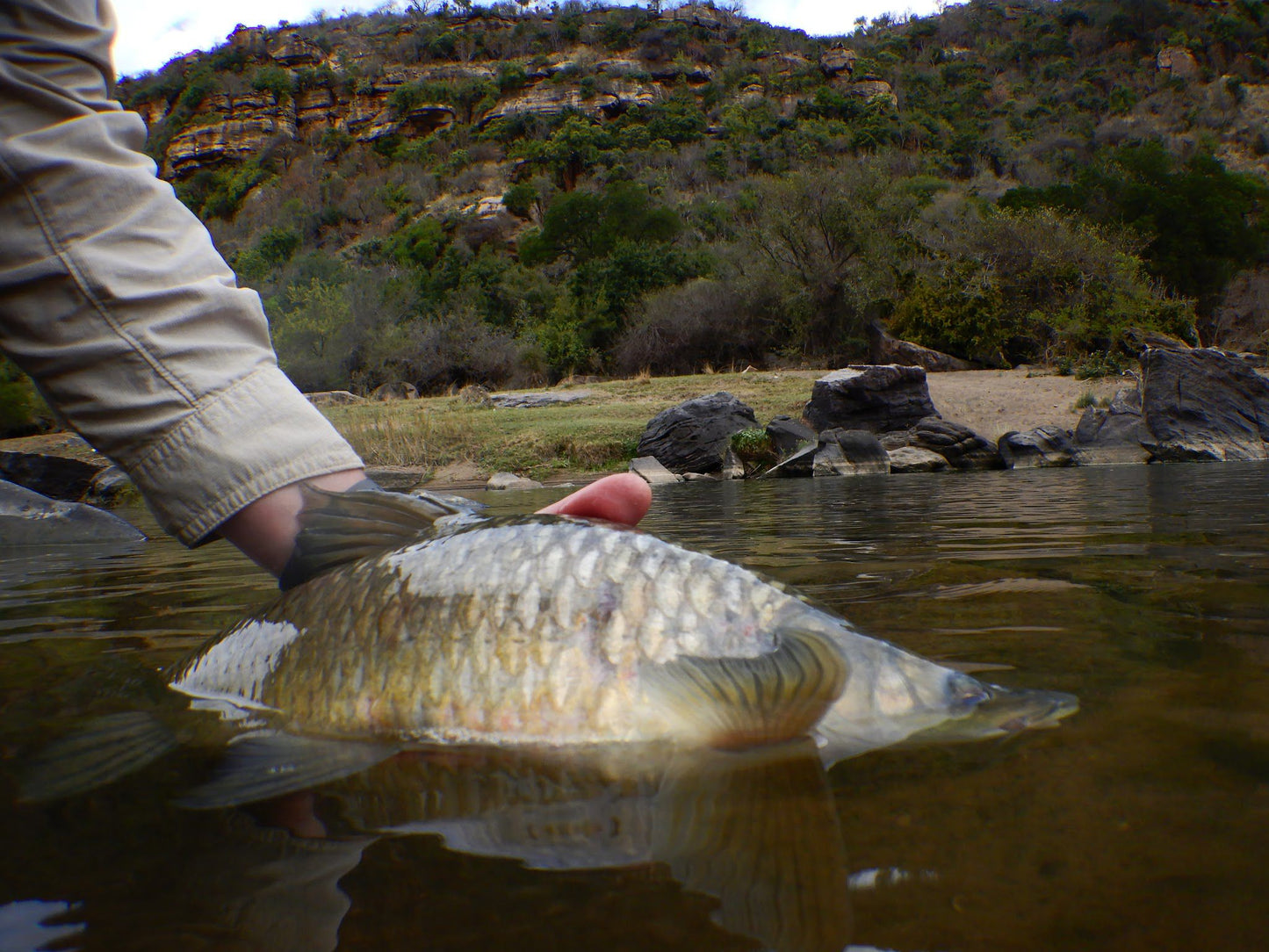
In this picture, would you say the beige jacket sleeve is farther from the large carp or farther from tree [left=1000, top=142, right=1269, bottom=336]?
tree [left=1000, top=142, right=1269, bottom=336]

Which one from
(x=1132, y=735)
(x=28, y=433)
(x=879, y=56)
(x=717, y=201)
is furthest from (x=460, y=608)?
(x=879, y=56)

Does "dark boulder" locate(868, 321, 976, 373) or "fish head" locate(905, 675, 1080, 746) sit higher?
"fish head" locate(905, 675, 1080, 746)

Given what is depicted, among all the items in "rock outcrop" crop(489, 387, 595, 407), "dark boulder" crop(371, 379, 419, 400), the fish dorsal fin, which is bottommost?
"dark boulder" crop(371, 379, 419, 400)

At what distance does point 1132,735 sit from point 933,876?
56 centimetres

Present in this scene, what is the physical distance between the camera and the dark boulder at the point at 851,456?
11.8m

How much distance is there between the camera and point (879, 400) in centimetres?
1385

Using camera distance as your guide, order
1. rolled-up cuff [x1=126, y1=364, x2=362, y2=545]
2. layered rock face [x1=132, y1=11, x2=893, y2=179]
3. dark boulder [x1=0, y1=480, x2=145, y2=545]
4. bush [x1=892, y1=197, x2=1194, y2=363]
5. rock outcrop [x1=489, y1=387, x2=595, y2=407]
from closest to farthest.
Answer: rolled-up cuff [x1=126, y1=364, x2=362, y2=545] → dark boulder [x1=0, y1=480, x2=145, y2=545] → rock outcrop [x1=489, y1=387, x2=595, y2=407] → bush [x1=892, y1=197, x2=1194, y2=363] → layered rock face [x1=132, y1=11, x2=893, y2=179]

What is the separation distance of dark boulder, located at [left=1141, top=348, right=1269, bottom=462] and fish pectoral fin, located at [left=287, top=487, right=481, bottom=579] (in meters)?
12.7

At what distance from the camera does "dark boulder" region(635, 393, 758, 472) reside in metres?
13.1

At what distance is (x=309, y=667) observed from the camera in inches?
56.4

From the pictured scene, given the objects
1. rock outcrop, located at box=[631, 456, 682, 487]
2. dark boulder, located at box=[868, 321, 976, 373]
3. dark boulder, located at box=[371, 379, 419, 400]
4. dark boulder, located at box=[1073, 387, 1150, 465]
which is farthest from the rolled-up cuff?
dark boulder, located at box=[371, 379, 419, 400]

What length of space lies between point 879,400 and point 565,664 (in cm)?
1344

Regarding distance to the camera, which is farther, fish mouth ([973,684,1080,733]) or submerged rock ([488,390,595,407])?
submerged rock ([488,390,595,407])

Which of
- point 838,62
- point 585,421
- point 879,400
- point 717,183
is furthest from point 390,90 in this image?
point 879,400
